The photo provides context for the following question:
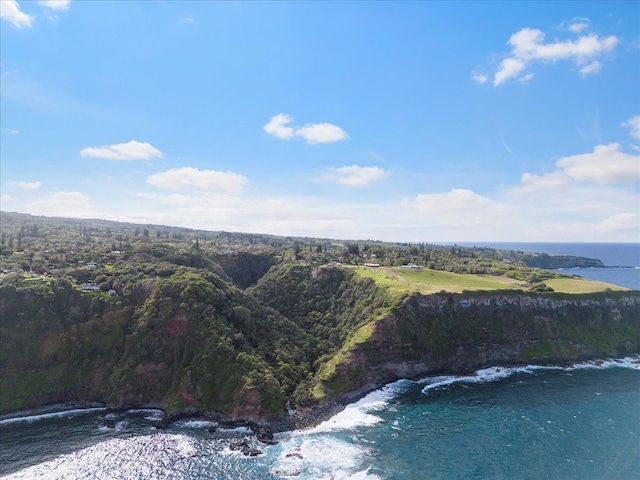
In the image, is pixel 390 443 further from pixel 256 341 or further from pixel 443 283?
pixel 443 283

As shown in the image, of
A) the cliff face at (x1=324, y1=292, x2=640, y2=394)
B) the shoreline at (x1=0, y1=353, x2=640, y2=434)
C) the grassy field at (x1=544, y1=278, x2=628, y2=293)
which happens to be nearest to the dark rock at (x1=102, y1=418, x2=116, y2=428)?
the shoreline at (x1=0, y1=353, x2=640, y2=434)

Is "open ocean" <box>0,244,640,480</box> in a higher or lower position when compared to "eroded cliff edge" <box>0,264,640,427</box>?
lower

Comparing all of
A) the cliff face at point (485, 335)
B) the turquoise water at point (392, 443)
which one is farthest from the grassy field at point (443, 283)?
the turquoise water at point (392, 443)

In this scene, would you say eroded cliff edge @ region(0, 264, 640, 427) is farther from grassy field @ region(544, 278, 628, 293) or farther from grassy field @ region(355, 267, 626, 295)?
grassy field @ region(544, 278, 628, 293)

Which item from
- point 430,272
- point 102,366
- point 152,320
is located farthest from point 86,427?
point 430,272

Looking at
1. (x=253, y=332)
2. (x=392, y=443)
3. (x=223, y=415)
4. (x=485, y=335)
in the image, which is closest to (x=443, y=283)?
(x=485, y=335)

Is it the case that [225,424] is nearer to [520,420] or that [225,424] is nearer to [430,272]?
[520,420]

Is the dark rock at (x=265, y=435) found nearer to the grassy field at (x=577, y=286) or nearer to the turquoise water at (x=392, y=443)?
the turquoise water at (x=392, y=443)

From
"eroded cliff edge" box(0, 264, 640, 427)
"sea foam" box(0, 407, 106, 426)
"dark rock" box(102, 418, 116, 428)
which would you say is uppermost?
"eroded cliff edge" box(0, 264, 640, 427)
